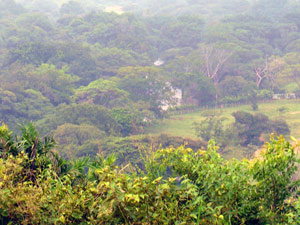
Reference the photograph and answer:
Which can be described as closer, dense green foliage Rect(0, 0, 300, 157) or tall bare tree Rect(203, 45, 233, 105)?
dense green foliage Rect(0, 0, 300, 157)

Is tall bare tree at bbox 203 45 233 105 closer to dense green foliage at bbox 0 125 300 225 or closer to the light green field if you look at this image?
the light green field

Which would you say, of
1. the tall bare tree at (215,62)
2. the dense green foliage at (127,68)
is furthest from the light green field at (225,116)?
the tall bare tree at (215,62)

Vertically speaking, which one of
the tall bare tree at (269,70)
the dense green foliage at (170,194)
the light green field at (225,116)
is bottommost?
the light green field at (225,116)

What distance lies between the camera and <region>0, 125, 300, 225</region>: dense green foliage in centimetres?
283

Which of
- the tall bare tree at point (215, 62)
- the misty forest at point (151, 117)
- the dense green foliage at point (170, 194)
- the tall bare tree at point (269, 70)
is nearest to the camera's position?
the dense green foliage at point (170, 194)

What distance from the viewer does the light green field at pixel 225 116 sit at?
20828 millimetres

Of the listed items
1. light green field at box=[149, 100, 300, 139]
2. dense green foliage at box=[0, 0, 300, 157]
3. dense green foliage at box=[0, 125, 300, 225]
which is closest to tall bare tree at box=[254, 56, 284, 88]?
dense green foliage at box=[0, 0, 300, 157]

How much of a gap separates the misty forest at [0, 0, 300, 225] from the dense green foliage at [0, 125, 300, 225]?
12 mm

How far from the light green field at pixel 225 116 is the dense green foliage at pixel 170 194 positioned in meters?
16.3

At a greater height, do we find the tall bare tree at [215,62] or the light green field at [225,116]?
the tall bare tree at [215,62]

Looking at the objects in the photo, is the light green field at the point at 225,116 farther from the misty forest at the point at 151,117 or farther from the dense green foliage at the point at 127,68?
the dense green foliage at the point at 127,68

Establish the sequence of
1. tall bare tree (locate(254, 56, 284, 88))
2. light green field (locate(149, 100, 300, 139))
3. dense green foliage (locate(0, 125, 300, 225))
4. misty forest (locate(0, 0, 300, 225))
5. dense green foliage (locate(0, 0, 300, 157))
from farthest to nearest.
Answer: tall bare tree (locate(254, 56, 284, 88)), light green field (locate(149, 100, 300, 139)), dense green foliage (locate(0, 0, 300, 157)), misty forest (locate(0, 0, 300, 225)), dense green foliage (locate(0, 125, 300, 225))

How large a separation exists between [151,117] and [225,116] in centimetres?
502

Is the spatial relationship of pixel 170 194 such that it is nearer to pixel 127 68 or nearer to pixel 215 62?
pixel 127 68
